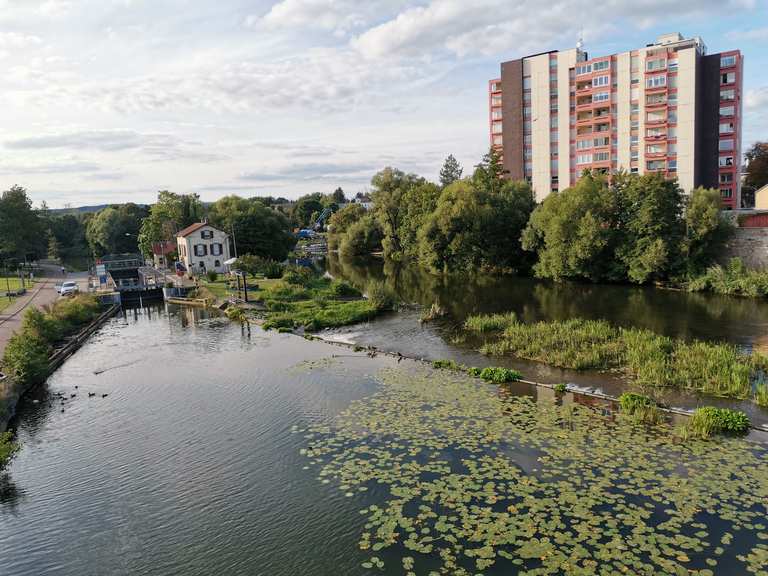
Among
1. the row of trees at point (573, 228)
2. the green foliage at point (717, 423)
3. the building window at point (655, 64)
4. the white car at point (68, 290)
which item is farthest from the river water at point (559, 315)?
the building window at point (655, 64)

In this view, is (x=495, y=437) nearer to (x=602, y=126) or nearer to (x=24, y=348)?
(x=24, y=348)

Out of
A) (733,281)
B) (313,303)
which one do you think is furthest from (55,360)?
(733,281)

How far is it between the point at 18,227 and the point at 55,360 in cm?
6478

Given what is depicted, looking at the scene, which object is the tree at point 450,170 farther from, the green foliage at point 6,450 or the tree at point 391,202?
the green foliage at point 6,450

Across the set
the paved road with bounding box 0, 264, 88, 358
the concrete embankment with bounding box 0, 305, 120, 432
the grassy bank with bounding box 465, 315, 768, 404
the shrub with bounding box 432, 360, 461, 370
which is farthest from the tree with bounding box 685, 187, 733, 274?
the paved road with bounding box 0, 264, 88, 358

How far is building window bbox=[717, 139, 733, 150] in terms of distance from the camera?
242ft

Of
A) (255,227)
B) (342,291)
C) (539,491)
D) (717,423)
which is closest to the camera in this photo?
(539,491)

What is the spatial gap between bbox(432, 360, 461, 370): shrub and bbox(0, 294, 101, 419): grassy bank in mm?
19849

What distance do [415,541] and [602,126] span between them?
78.3m

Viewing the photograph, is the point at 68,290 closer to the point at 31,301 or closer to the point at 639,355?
the point at 31,301

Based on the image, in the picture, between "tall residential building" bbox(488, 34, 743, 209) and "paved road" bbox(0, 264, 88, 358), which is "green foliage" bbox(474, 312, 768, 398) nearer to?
"paved road" bbox(0, 264, 88, 358)

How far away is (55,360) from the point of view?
33594mm

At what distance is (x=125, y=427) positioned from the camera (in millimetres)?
22953

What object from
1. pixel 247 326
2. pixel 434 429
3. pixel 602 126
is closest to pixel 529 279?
pixel 602 126
